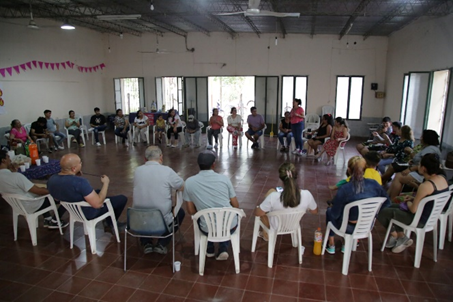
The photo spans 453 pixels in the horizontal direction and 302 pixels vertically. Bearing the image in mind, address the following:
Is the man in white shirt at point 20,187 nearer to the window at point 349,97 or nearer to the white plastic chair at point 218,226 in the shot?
the white plastic chair at point 218,226

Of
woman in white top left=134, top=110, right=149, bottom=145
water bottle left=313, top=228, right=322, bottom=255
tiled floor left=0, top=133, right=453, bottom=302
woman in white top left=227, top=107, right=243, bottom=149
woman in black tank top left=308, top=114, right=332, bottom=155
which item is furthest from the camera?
woman in white top left=134, top=110, right=149, bottom=145

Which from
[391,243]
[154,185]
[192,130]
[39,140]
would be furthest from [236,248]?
[39,140]

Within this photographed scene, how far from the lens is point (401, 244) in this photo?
3.24 metres

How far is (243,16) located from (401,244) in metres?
6.85

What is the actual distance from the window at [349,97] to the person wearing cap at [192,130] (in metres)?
5.06

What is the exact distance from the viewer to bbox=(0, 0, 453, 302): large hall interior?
9.20 ft

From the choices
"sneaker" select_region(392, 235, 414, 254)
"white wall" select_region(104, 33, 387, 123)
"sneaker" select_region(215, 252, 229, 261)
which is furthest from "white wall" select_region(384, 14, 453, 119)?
"sneaker" select_region(215, 252, 229, 261)

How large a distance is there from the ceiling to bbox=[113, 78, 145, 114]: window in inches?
89.3

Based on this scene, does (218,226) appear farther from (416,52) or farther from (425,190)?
(416,52)

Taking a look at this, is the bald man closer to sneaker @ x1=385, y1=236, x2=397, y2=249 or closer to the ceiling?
sneaker @ x1=385, y1=236, x2=397, y2=249

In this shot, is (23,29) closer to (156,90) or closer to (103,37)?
(103,37)

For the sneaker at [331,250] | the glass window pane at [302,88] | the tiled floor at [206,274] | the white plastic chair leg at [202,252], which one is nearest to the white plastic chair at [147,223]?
the white plastic chair leg at [202,252]

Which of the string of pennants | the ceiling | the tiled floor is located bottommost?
the tiled floor

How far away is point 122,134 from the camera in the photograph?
360 inches
